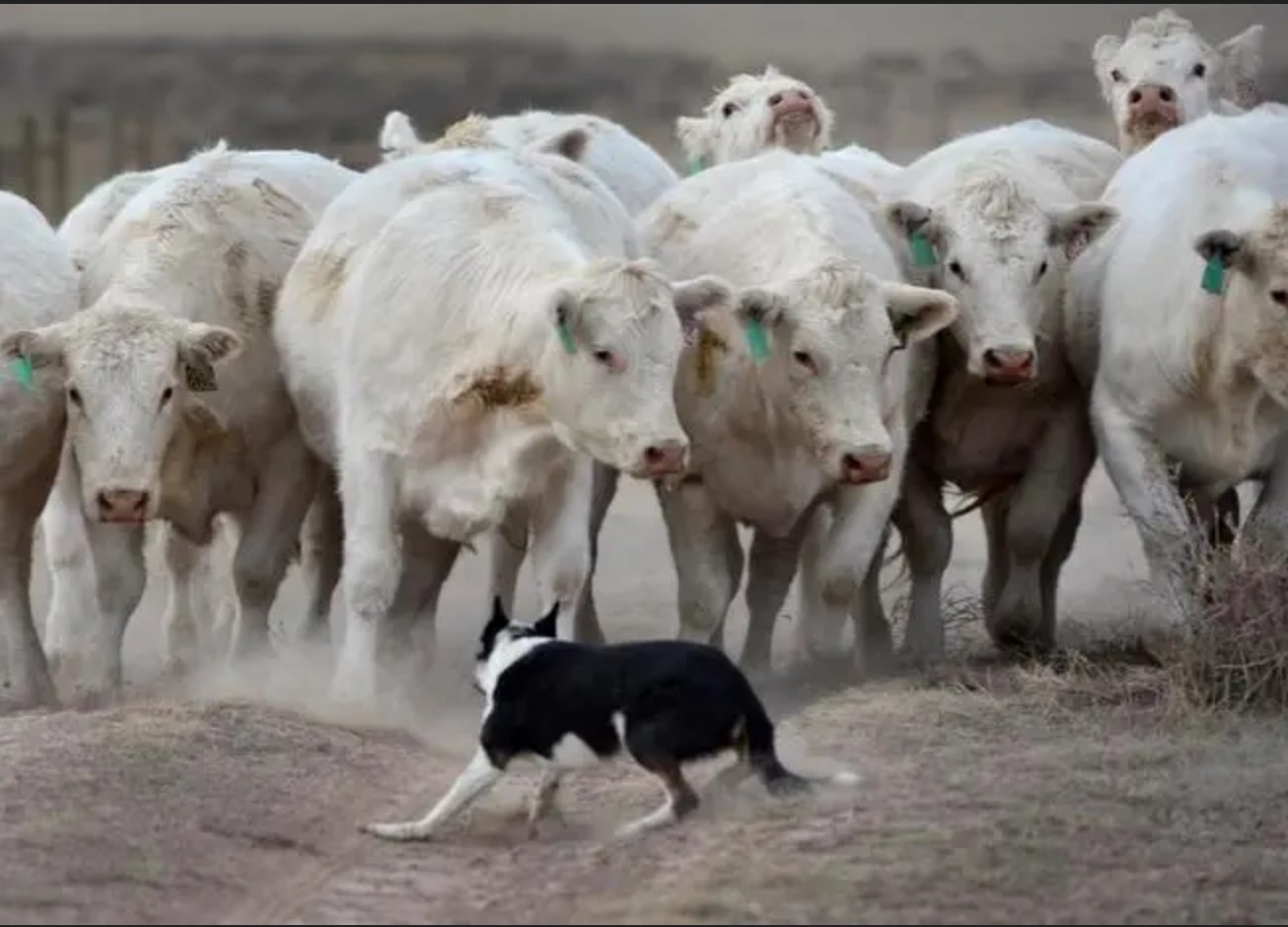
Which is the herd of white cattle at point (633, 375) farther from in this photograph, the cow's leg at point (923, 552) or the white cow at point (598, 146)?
the white cow at point (598, 146)

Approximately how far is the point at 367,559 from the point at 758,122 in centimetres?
444

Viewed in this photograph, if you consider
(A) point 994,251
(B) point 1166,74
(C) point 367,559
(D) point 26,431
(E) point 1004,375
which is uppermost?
(B) point 1166,74

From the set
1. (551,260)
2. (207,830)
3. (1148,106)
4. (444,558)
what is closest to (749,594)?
(444,558)

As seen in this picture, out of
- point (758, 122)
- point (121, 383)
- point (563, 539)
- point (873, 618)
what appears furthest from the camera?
point (758, 122)

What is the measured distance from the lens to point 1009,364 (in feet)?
34.8

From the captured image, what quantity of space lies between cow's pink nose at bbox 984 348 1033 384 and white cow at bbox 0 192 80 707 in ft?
10.5

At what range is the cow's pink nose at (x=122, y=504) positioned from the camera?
10.1 metres

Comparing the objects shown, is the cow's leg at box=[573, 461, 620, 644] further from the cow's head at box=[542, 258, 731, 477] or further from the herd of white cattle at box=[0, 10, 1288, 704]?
the cow's head at box=[542, 258, 731, 477]

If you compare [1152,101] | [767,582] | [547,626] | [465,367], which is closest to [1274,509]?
[767,582]

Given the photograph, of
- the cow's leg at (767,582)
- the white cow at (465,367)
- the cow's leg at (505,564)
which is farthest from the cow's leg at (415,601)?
the cow's leg at (767,582)

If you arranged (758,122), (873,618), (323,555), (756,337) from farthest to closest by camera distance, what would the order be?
(758,122), (323,555), (873,618), (756,337)

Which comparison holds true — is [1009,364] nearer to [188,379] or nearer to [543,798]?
[188,379]

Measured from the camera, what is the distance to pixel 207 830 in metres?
8.09

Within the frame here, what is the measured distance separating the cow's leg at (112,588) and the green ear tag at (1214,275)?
151 inches
